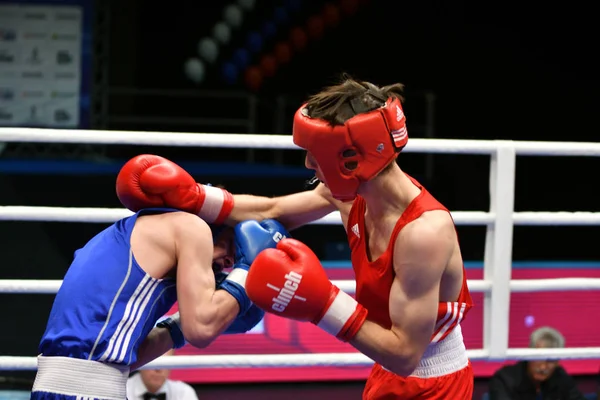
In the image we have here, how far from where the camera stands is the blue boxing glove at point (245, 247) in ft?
7.72

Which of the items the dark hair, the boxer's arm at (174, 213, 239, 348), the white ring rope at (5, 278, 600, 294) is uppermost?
the dark hair

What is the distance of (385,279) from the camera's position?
2240 millimetres

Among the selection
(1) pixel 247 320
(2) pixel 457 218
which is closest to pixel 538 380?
(2) pixel 457 218

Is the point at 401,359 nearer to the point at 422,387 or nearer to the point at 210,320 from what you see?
the point at 422,387

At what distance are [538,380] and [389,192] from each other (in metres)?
2.35

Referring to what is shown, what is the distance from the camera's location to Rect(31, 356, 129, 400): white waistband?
2256 millimetres

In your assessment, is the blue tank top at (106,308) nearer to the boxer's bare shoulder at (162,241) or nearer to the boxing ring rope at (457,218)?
the boxer's bare shoulder at (162,241)

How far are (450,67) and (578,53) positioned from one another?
4.19 feet

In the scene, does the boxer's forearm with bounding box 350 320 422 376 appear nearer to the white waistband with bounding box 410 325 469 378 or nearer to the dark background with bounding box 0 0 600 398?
the white waistband with bounding box 410 325 469 378

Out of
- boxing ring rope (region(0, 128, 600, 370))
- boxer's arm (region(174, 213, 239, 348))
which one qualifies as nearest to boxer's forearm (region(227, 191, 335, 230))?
boxing ring rope (region(0, 128, 600, 370))

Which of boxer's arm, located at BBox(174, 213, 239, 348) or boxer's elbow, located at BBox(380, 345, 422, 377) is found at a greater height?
boxer's arm, located at BBox(174, 213, 239, 348)

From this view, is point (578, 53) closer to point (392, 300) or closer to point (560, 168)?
point (560, 168)

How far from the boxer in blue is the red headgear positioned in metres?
0.39

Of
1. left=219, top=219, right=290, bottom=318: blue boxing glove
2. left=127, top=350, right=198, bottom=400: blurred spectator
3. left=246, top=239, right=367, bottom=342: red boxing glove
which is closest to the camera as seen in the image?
left=246, top=239, right=367, bottom=342: red boxing glove
